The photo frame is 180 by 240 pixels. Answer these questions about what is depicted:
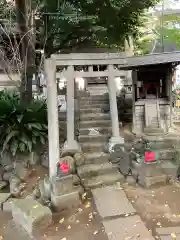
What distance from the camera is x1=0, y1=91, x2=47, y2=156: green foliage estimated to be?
285 inches

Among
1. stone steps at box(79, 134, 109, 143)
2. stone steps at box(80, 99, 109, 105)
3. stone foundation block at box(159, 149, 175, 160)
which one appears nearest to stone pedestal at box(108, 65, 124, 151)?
stone steps at box(79, 134, 109, 143)

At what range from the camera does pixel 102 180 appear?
6.19 m

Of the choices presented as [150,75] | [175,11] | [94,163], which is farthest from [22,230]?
[175,11]

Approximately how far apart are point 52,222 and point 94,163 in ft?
7.23

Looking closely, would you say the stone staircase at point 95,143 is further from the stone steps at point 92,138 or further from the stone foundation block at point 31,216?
the stone foundation block at point 31,216

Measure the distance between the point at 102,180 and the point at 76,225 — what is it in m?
1.54

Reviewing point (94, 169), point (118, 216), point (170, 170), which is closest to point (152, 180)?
point (170, 170)

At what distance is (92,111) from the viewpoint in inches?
359

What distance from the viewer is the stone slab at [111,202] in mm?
4775

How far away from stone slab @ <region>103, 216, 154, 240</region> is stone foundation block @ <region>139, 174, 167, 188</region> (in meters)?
1.42

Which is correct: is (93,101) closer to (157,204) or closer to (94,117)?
(94,117)

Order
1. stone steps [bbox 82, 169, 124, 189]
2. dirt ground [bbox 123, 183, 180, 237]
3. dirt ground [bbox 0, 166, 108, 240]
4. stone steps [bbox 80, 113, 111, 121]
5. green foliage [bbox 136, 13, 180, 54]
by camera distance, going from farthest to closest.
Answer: green foliage [bbox 136, 13, 180, 54] → stone steps [bbox 80, 113, 111, 121] → stone steps [bbox 82, 169, 124, 189] → dirt ground [bbox 123, 183, 180, 237] → dirt ground [bbox 0, 166, 108, 240]

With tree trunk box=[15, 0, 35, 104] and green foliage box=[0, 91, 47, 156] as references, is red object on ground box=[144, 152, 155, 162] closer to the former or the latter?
green foliage box=[0, 91, 47, 156]

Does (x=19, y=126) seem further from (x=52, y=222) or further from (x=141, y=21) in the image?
(x=141, y=21)
